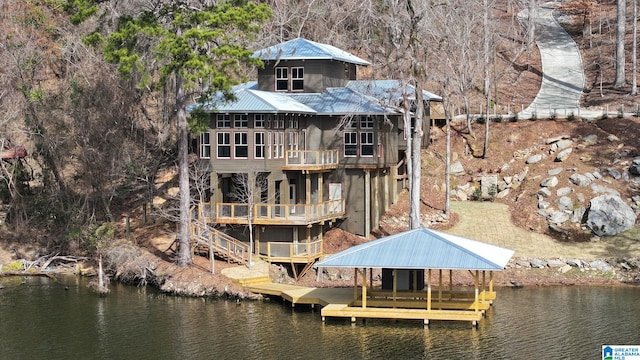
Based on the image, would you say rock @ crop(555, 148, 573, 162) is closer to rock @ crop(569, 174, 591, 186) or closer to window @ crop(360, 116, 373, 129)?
rock @ crop(569, 174, 591, 186)

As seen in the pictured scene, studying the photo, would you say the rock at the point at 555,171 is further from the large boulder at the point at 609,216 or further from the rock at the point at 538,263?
the rock at the point at 538,263

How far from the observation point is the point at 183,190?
151ft

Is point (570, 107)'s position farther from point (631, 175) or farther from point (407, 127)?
point (407, 127)

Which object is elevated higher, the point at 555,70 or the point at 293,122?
the point at 555,70

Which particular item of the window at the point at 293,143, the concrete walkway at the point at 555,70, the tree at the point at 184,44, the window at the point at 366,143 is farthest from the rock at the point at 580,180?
the tree at the point at 184,44

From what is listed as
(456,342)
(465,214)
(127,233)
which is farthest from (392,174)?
(456,342)

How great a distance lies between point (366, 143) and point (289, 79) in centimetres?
583

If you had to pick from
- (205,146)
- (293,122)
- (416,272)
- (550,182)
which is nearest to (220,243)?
(205,146)

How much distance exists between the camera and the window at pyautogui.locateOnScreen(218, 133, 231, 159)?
157ft

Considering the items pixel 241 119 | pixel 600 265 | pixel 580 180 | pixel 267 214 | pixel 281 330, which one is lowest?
pixel 281 330

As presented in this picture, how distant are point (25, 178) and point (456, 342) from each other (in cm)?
3117

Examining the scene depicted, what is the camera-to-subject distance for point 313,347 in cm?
3388

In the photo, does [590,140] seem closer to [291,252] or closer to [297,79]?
[297,79]

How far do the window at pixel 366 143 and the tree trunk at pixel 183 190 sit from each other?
10.4m
